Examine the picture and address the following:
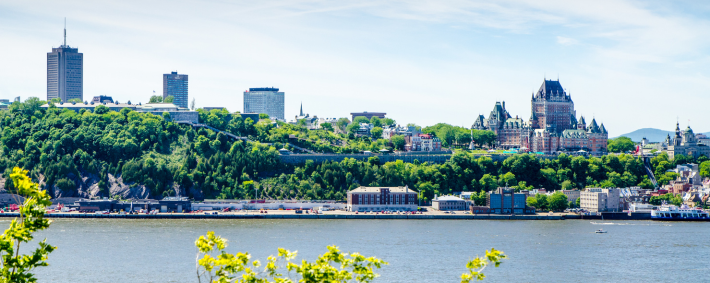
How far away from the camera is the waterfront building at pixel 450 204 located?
8619 centimetres

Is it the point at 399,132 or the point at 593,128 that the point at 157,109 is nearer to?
the point at 399,132

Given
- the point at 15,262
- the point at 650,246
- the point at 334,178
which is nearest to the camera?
the point at 15,262

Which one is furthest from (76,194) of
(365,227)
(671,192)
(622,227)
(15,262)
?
(15,262)

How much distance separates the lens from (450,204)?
86500 millimetres

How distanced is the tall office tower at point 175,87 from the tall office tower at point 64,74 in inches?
783

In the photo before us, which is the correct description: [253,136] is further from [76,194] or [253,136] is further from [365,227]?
[365,227]

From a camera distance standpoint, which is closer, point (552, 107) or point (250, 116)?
point (250, 116)

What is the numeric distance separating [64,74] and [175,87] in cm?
2517

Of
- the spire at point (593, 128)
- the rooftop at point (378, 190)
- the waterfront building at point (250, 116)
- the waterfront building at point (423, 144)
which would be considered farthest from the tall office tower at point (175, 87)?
the rooftop at point (378, 190)

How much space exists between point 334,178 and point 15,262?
252 feet

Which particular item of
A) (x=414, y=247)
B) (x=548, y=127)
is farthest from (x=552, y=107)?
(x=414, y=247)

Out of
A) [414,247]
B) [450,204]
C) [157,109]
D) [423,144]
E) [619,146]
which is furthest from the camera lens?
[619,146]

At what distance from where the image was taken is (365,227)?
2635 inches

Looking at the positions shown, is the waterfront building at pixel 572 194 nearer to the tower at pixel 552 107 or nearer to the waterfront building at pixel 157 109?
the tower at pixel 552 107
